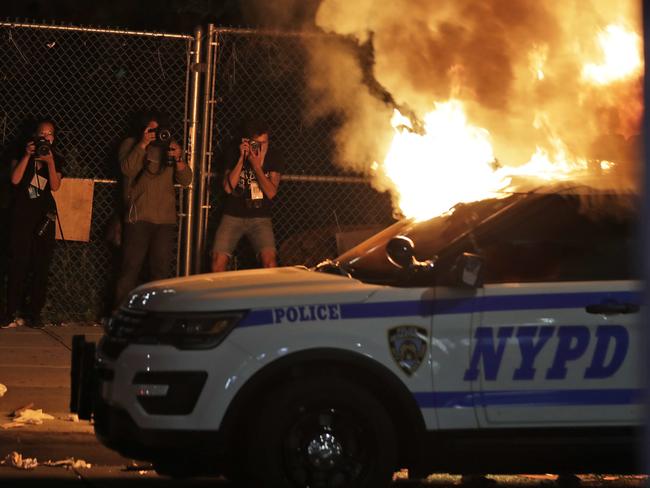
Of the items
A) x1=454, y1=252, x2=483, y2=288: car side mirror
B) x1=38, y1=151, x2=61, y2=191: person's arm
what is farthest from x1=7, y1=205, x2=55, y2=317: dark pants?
x1=454, y1=252, x2=483, y2=288: car side mirror

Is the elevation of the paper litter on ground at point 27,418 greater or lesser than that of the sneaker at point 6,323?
lesser

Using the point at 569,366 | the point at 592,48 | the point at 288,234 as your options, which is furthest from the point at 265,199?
the point at 569,366

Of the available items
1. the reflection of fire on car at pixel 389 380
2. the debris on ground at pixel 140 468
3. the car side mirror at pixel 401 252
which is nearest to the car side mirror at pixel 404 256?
the car side mirror at pixel 401 252

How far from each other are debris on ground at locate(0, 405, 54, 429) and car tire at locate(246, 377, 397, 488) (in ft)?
9.55

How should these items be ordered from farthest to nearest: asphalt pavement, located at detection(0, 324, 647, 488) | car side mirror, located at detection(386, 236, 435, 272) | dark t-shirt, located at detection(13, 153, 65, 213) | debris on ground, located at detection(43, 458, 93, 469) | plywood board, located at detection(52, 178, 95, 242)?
plywood board, located at detection(52, 178, 95, 242), dark t-shirt, located at detection(13, 153, 65, 213), debris on ground, located at detection(43, 458, 93, 469), asphalt pavement, located at detection(0, 324, 647, 488), car side mirror, located at detection(386, 236, 435, 272)

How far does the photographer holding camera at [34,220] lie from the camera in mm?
11586

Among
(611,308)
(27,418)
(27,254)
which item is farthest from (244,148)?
(611,308)

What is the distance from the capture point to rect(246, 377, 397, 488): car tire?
6203 millimetres

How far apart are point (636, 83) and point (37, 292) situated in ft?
19.0

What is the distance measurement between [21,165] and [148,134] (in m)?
1.15

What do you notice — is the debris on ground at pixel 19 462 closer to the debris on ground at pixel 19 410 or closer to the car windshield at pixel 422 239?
the debris on ground at pixel 19 410

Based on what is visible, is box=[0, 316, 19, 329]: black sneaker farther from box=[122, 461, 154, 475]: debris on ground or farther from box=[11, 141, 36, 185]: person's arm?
box=[122, 461, 154, 475]: debris on ground

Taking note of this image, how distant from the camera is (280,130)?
12352 millimetres

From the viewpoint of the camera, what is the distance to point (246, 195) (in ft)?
37.3
